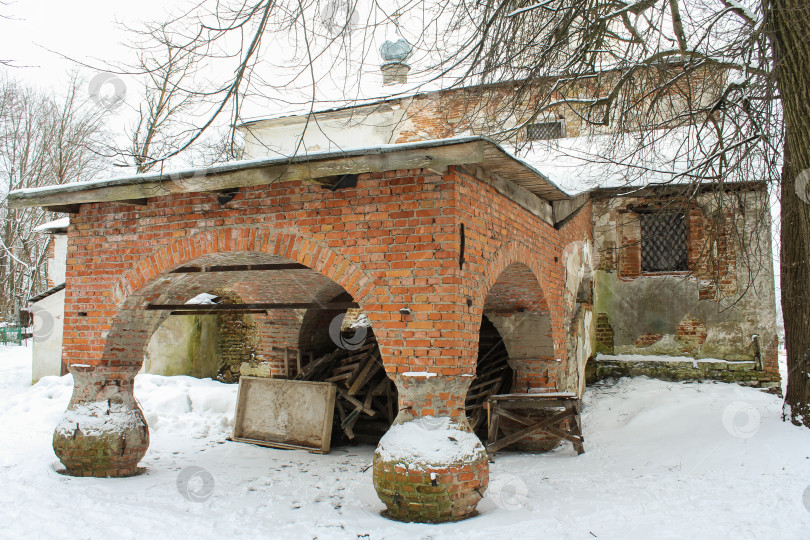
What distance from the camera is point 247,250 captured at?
5.79 meters

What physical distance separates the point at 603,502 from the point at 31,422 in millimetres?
7821

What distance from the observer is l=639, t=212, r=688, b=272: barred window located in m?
11.1

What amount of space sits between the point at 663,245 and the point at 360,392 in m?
6.45

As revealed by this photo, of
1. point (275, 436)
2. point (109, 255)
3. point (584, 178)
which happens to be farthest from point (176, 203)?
point (584, 178)

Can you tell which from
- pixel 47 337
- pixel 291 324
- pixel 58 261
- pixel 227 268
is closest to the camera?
pixel 227 268

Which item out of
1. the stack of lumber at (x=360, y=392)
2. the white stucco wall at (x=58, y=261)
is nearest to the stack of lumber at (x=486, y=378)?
the stack of lumber at (x=360, y=392)

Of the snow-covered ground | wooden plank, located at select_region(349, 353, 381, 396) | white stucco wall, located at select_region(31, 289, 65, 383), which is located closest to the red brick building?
the snow-covered ground

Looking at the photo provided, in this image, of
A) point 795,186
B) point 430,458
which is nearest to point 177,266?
point 430,458

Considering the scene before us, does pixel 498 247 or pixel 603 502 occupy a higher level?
pixel 498 247

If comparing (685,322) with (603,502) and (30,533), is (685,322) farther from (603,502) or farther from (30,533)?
(30,533)

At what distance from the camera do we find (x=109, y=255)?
6355 millimetres

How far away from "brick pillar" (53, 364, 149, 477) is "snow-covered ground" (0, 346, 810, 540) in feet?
0.76

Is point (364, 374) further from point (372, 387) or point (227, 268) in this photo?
point (227, 268)

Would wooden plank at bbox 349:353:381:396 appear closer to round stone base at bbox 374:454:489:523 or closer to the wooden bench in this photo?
the wooden bench
